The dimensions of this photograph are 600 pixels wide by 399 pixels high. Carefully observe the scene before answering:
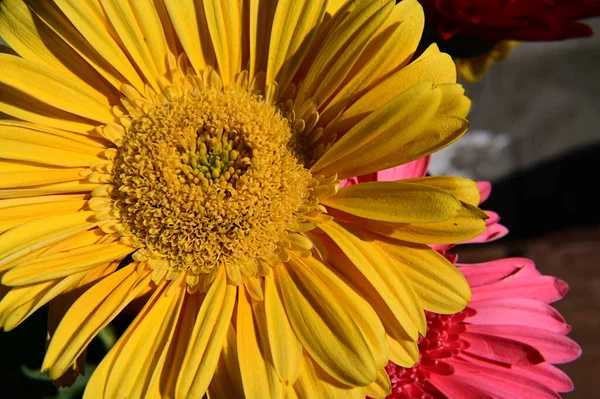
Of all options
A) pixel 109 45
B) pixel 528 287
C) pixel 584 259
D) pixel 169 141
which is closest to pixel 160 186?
pixel 169 141

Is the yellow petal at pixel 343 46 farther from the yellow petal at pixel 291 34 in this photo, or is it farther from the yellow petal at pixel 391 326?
the yellow petal at pixel 391 326

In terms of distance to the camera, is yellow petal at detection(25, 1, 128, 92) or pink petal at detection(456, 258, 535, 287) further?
pink petal at detection(456, 258, 535, 287)

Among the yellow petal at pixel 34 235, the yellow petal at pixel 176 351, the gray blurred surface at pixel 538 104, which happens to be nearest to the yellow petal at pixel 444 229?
the yellow petal at pixel 176 351

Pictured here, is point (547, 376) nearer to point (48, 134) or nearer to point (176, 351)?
point (176, 351)

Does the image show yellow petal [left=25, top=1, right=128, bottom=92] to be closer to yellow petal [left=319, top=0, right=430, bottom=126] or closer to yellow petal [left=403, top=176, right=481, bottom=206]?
yellow petal [left=319, top=0, right=430, bottom=126]

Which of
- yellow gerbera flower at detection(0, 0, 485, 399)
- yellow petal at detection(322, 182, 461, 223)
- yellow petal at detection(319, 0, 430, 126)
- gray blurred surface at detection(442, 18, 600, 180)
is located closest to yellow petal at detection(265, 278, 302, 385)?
yellow gerbera flower at detection(0, 0, 485, 399)
